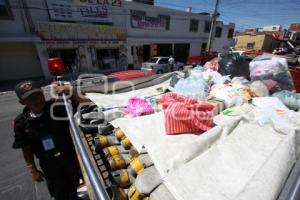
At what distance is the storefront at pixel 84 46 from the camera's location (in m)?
11.0

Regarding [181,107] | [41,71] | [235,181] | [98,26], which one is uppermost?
[98,26]

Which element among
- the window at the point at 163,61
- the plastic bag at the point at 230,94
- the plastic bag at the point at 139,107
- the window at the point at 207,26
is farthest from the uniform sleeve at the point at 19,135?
the window at the point at 207,26

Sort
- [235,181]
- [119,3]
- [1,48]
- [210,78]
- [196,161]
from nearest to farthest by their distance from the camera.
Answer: [235,181], [196,161], [210,78], [1,48], [119,3]

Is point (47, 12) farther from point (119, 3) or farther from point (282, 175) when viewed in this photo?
point (282, 175)

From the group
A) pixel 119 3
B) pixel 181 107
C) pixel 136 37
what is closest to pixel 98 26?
pixel 119 3

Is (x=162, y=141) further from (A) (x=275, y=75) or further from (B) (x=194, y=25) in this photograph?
(B) (x=194, y=25)

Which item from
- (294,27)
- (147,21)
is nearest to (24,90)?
(147,21)

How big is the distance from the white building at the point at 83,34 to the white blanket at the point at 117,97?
36.9ft

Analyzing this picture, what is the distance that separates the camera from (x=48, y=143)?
202cm

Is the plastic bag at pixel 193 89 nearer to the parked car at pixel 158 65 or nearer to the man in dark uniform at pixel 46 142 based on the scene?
the man in dark uniform at pixel 46 142

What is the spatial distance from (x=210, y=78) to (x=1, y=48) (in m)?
13.6

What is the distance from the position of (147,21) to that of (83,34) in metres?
6.83

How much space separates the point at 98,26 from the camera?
495 inches

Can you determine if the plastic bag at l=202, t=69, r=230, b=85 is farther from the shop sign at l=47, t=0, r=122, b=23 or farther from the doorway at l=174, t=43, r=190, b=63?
the doorway at l=174, t=43, r=190, b=63
